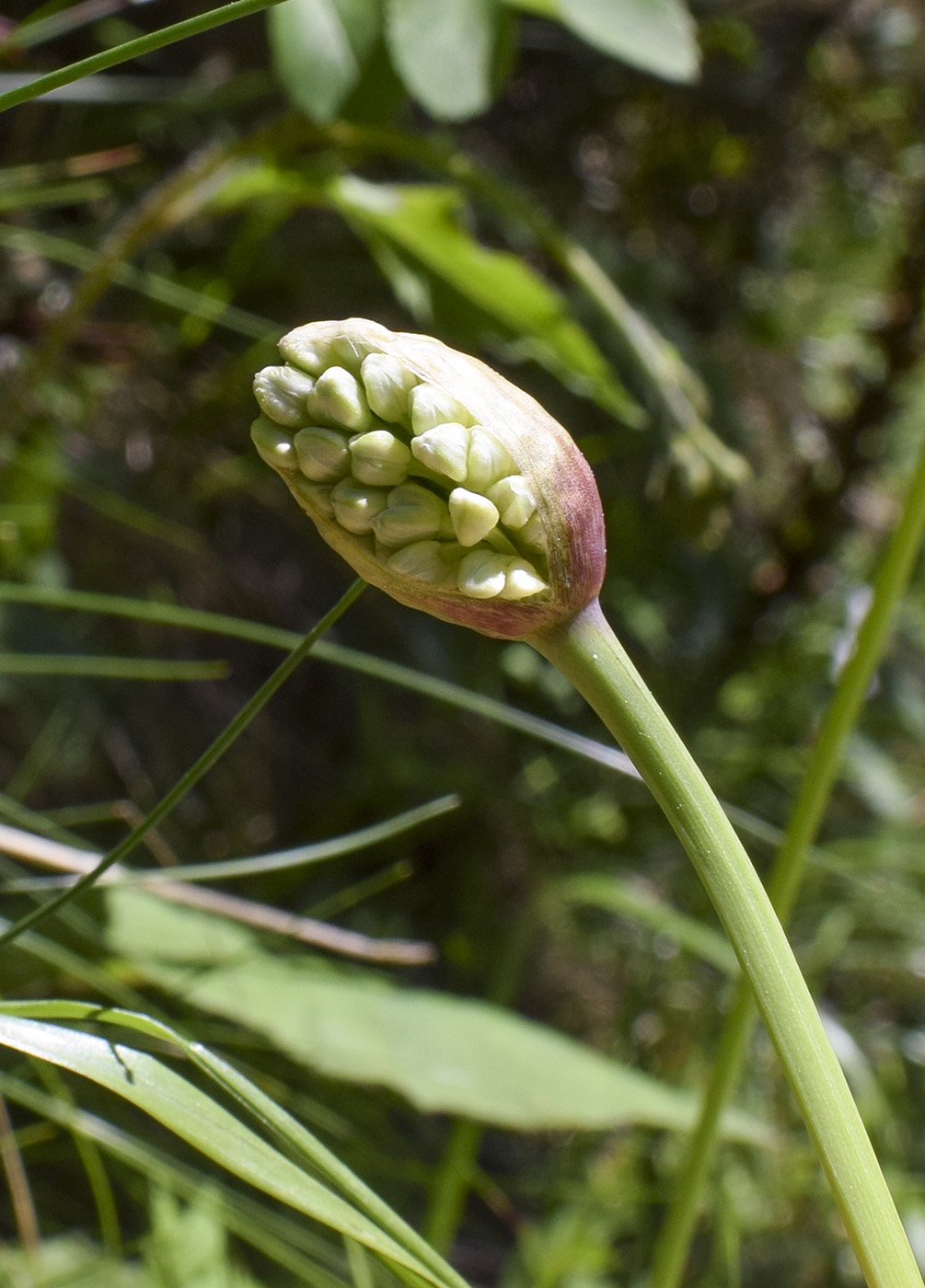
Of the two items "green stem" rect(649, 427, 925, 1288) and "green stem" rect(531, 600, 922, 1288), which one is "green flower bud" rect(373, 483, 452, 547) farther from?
"green stem" rect(649, 427, 925, 1288)

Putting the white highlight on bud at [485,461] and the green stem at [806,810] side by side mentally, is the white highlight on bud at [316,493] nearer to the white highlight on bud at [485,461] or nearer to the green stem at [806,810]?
the white highlight on bud at [485,461]

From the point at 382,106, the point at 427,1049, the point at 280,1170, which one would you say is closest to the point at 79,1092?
the point at 427,1049

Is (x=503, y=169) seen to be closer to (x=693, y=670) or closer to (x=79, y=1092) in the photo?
(x=693, y=670)

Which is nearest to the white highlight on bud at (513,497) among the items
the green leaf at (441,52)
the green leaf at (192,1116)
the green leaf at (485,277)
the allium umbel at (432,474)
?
the allium umbel at (432,474)

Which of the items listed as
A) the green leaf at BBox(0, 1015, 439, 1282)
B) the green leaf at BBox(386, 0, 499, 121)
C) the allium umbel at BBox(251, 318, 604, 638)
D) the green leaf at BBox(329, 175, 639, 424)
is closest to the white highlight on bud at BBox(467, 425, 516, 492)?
the allium umbel at BBox(251, 318, 604, 638)

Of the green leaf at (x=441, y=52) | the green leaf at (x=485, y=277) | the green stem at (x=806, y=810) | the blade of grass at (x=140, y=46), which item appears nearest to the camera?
the blade of grass at (x=140, y=46)

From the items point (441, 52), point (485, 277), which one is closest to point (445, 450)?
point (441, 52)

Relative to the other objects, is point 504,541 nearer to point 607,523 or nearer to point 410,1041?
point 410,1041
